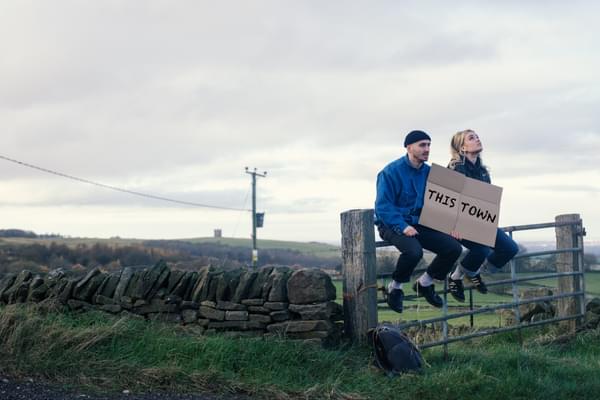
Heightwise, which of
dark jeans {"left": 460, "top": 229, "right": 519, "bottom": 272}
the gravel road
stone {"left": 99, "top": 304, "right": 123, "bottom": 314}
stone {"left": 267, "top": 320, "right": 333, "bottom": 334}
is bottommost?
the gravel road

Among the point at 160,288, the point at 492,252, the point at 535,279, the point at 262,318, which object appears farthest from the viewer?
the point at 535,279

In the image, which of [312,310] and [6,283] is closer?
[312,310]

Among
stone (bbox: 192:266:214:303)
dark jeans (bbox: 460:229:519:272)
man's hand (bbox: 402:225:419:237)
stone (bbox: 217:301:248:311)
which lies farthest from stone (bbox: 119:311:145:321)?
dark jeans (bbox: 460:229:519:272)

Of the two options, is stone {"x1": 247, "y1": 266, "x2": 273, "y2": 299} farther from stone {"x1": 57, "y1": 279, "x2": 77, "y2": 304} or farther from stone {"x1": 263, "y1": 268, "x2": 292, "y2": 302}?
stone {"x1": 57, "y1": 279, "x2": 77, "y2": 304}

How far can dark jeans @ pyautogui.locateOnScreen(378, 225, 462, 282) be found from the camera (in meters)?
7.50

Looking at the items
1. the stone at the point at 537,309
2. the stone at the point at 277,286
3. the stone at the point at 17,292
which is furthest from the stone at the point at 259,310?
the stone at the point at 537,309

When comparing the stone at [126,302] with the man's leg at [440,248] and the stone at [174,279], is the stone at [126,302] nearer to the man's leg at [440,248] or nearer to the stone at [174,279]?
the stone at [174,279]

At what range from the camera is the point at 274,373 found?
267 inches

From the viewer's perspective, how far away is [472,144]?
814 cm

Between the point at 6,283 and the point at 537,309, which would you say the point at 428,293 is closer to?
the point at 537,309

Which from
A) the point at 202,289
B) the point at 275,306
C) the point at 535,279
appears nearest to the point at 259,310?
the point at 275,306

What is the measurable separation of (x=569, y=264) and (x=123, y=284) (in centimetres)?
600

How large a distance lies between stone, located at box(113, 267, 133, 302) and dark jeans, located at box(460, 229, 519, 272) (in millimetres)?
3734

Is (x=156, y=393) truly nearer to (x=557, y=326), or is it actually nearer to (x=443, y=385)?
(x=443, y=385)
